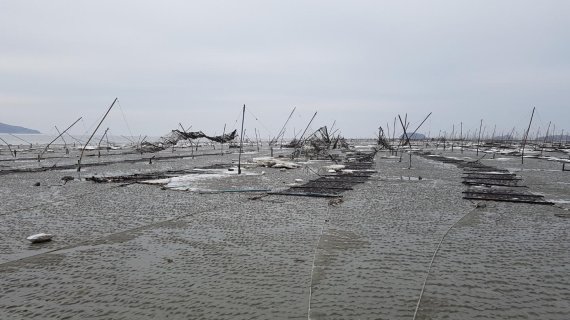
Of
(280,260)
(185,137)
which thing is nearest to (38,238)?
(280,260)

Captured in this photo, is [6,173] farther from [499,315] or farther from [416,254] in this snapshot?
[499,315]

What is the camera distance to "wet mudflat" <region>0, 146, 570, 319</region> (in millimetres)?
4898

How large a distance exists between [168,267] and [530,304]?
17.2ft

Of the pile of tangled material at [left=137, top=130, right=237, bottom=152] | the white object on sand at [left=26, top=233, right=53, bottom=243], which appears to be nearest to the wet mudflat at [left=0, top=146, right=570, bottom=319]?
the white object on sand at [left=26, top=233, right=53, bottom=243]

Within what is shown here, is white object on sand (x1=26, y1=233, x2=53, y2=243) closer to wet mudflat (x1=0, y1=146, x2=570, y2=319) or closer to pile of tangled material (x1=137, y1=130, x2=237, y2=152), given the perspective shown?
wet mudflat (x1=0, y1=146, x2=570, y2=319)

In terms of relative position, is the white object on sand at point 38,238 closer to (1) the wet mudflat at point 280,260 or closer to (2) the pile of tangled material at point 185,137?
(1) the wet mudflat at point 280,260

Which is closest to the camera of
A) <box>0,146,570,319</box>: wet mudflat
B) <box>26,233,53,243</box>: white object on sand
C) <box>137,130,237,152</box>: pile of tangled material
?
<box>0,146,570,319</box>: wet mudflat

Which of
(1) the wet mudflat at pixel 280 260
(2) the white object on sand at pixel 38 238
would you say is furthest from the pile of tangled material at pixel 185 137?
(2) the white object on sand at pixel 38 238

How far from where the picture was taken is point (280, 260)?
672 cm

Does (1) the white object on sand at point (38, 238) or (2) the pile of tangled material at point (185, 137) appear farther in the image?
(2) the pile of tangled material at point (185, 137)

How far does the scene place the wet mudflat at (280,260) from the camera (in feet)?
16.1

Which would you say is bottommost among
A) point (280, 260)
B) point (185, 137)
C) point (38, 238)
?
point (280, 260)

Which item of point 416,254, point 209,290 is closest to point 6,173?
point 209,290

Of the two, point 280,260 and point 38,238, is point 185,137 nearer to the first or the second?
point 38,238
